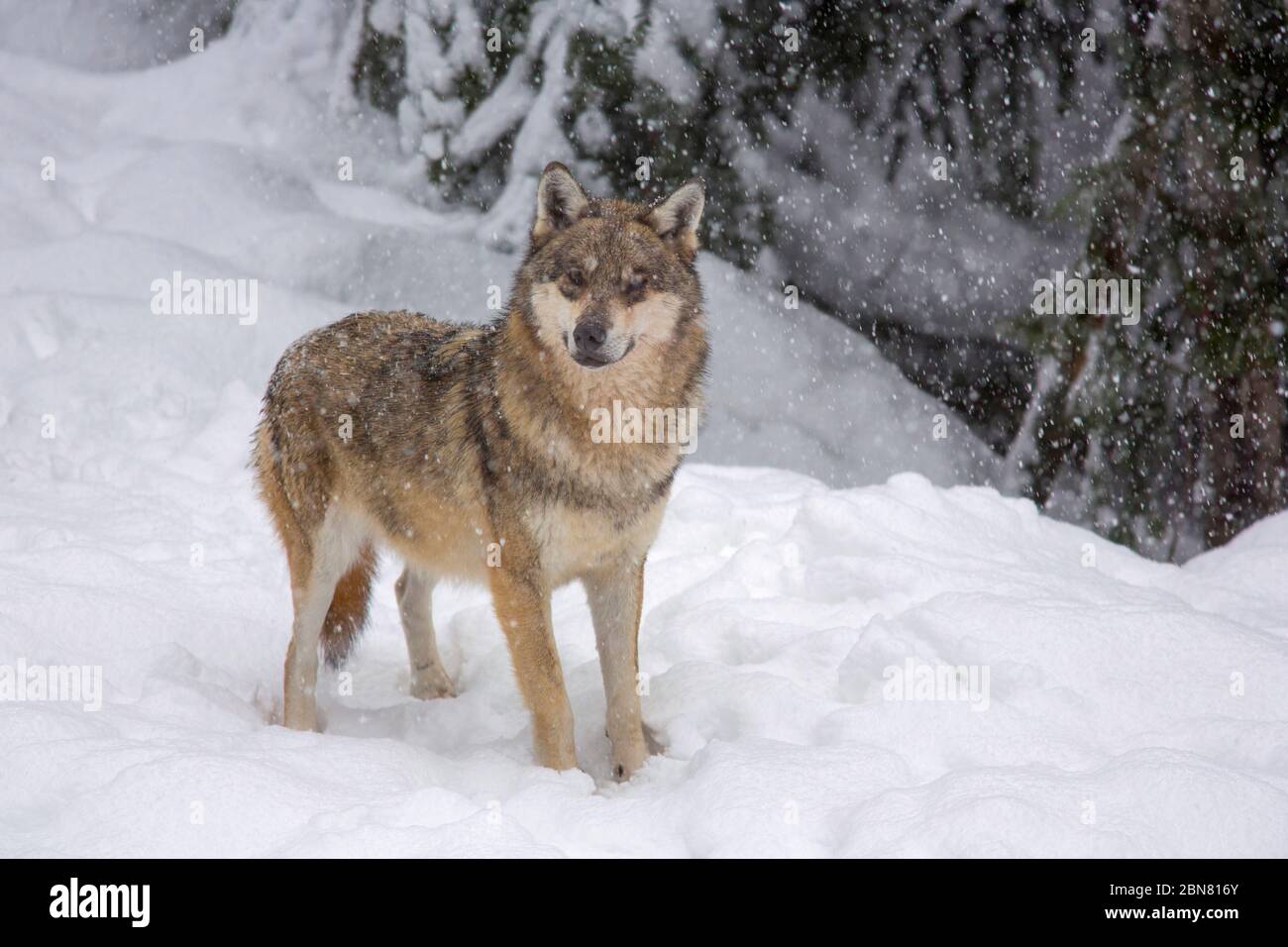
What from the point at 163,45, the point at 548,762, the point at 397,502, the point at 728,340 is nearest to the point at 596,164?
the point at 728,340

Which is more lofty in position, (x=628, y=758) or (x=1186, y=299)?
(x=1186, y=299)

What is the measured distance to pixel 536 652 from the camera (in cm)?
→ 382

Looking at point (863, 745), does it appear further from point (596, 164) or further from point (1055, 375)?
point (596, 164)

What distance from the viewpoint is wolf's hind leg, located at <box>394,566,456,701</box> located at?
4719 mm

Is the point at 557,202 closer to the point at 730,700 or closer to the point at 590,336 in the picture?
the point at 590,336

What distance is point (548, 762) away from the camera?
12.6 feet

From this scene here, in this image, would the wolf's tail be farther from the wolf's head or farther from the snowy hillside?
the wolf's head

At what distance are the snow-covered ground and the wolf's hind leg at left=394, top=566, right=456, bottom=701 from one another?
132 mm

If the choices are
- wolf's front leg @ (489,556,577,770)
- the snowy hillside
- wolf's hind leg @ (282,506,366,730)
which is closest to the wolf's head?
wolf's front leg @ (489,556,577,770)

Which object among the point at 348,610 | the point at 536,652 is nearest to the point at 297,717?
the point at 348,610

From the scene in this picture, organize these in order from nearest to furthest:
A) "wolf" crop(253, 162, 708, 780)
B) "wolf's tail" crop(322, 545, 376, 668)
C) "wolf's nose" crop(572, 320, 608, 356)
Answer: "wolf's nose" crop(572, 320, 608, 356), "wolf" crop(253, 162, 708, 780), "wolf's tail" crop(322, 545, 376, 668)

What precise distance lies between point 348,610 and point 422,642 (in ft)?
1.15

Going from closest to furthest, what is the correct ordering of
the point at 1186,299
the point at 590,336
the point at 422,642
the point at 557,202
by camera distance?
1. the point at 590,336
2. the point at 557,202
3. the point at 422,642
4. the point at 1186,299

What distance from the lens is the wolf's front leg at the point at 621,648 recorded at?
3977mm
